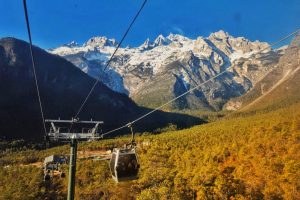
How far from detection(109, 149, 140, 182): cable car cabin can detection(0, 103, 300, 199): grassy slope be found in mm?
55683

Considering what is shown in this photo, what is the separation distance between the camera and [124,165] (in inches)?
661

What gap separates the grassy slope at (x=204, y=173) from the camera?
78438mm

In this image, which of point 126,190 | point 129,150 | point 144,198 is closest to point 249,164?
point 126,190

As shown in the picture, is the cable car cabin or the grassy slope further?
the grassy slope

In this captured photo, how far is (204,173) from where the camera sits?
84.9m

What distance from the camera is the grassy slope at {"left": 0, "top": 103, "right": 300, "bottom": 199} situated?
78.4 metres

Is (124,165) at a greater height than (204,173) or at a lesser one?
greater

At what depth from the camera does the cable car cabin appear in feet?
54.7

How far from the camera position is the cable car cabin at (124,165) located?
16.7m

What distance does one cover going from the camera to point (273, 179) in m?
85.7

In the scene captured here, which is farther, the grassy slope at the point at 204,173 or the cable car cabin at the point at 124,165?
the grassy slope at the point at 204,173

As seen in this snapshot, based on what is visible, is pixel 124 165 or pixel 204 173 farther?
pixel 204 173

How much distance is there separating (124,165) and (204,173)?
233 feet

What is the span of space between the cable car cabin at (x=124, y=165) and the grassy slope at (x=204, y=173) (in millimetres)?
55683
